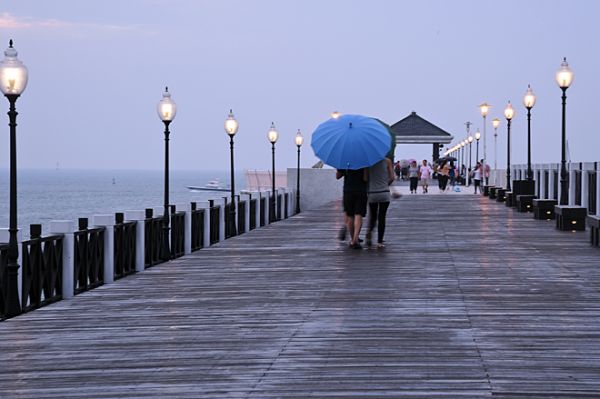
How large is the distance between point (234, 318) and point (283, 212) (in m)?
34.4

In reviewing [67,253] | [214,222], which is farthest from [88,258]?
[214,222]

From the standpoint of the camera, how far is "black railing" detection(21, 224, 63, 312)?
12219 mm

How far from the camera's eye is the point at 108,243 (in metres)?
14.8

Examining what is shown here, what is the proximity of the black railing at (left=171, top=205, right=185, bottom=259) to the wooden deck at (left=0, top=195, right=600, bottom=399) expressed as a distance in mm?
3117

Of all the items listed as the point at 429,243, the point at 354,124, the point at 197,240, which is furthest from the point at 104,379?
the point at 197,240

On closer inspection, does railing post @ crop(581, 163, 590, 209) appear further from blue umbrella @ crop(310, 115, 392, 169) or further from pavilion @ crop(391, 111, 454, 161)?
pavilion @ crop(391, 111, 454, 161)

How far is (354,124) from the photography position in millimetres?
16906

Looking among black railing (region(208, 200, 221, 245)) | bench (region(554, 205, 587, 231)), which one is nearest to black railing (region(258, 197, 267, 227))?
black railing (region(208, 200, 221, 245))

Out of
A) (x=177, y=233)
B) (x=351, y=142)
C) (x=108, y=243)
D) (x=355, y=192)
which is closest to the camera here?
(x=108, y=243)

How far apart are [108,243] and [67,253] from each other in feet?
4.98

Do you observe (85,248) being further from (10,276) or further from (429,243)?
(429,243)

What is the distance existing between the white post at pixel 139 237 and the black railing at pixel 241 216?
14532 mm

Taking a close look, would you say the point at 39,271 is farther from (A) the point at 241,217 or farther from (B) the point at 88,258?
(A) the point at 241,217

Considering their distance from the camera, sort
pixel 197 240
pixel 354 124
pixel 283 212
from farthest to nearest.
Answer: pixel 283 212 < pixel 197 240 < pixel 354 124
